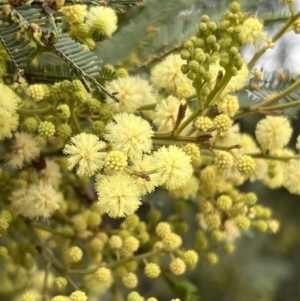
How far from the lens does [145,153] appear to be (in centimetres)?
45

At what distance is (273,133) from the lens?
54 cm

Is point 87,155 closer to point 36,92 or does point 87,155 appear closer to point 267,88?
point 36,92

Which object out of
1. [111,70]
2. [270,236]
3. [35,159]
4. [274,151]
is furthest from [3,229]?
[270,236]

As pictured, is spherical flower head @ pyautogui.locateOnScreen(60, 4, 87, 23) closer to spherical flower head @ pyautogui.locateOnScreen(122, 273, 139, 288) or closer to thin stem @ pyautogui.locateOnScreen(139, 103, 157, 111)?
thin stem @ pyautogui.locateOnScreen(139, 103, 157, 111)

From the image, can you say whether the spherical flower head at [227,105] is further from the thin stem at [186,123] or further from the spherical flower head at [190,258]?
the spherical flower head at [190,258]

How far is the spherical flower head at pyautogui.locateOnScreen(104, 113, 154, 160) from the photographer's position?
0.42 m

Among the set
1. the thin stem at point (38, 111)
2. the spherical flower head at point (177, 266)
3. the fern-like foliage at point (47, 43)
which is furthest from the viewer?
the spherical flower head at point (177, 266)

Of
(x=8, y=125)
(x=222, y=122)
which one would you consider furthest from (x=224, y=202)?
(x=8, y=125)

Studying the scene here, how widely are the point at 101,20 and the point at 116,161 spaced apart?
0.18 meters

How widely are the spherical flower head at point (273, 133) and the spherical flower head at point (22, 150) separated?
22 centimetres

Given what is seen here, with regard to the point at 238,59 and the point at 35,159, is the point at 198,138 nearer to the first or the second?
→ the point at 238,59

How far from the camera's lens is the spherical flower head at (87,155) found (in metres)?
0.42

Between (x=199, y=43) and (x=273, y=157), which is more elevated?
(x=199, y=43)

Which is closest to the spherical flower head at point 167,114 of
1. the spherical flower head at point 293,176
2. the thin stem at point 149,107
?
the thin stem at point 149,107
